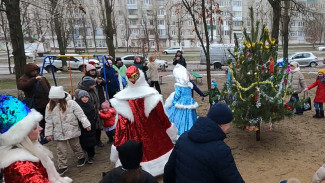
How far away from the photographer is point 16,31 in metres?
8.77

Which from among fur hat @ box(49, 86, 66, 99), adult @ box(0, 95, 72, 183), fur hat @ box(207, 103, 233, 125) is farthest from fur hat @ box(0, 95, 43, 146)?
fur hat @ box(49, 86, 66, 99)

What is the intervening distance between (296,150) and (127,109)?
3.71 meters

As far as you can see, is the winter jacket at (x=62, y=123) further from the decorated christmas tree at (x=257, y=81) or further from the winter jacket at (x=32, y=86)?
the decorated christmas tree at (x=257, y=81)

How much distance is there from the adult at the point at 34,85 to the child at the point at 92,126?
4.39 feet

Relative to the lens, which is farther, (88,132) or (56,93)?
(88,132)

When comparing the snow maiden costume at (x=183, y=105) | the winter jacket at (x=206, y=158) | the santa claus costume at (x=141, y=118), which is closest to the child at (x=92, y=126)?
the santa claus costume at (x=141, y=118)

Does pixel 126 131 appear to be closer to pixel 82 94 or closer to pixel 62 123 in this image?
pixel 62 123

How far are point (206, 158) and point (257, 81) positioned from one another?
10.8ft

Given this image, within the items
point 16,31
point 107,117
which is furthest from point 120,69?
point 16,31

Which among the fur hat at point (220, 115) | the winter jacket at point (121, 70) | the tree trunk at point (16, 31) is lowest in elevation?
the fur hat at point (220, 115)

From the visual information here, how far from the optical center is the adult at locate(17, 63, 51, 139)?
19.6 ft

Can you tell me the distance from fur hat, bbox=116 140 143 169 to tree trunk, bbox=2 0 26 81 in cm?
823

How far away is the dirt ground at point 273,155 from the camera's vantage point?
4.71m

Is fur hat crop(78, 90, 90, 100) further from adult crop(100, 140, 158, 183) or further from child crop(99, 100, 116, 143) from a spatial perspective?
adult crop(100, 140, 158, 183)
